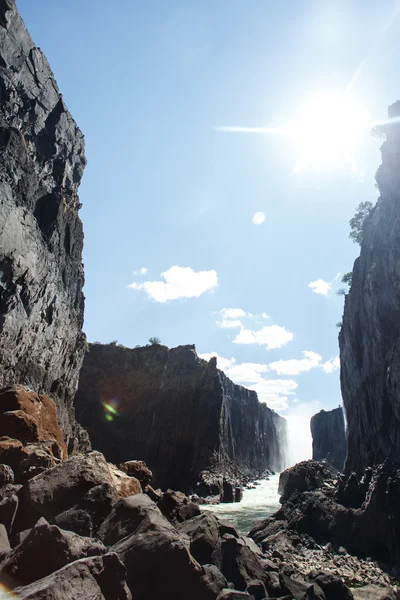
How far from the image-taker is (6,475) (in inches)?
355

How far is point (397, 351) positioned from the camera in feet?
101

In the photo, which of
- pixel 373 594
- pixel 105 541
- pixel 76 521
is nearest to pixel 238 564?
pixel 105 541

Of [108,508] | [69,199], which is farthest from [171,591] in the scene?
[69,199]

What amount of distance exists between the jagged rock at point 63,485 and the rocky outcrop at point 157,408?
56.7m

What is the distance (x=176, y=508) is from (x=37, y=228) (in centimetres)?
2186

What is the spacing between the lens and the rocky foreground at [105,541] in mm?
5699

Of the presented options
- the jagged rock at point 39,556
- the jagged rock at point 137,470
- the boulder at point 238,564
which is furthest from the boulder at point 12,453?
the boulder at point 238,564

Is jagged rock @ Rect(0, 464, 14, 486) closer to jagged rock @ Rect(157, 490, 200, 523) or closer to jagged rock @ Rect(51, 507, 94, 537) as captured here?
jagged rock @ Rect(51, 507, 94, 537)

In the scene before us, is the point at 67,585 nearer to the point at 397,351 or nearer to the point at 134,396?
the point at 397,351

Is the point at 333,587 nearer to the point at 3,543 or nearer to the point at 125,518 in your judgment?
the point at 125,518

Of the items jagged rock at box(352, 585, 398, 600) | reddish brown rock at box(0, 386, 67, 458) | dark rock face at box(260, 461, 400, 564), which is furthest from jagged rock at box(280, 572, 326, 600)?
dark rock face at box(260, 461, 400, 564)

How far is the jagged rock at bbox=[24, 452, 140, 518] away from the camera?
8070 millimetres

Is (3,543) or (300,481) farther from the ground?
(3,543)

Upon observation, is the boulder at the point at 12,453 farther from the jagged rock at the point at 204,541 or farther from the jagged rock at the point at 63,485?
the jagged rock at the point at 204,541
